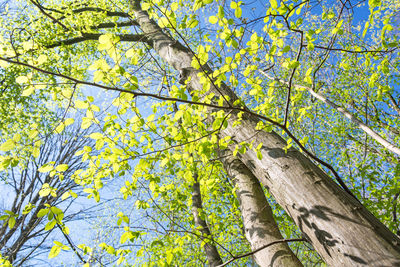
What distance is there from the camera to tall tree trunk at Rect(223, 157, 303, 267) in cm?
188

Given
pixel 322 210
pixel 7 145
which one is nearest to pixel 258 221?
pixel 322 210

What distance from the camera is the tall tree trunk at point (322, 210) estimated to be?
1.16 m

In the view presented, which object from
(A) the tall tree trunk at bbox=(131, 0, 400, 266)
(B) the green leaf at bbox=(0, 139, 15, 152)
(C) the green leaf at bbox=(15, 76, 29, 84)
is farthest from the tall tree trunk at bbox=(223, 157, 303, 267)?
(C) the green leaf at bbox=(15, 76, 29, 84)

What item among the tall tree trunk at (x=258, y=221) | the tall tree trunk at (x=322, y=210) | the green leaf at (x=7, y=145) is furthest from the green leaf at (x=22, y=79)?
the tall tree trunk at (x=258, y=221)

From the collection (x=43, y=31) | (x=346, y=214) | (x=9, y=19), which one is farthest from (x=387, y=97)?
(x=9, y=19)

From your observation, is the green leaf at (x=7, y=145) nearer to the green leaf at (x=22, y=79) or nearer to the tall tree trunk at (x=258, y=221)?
the green leaf at (x=22, y=79)

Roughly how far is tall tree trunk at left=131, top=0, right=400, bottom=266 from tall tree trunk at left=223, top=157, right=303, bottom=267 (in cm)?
51

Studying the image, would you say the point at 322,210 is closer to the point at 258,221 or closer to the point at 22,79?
the point at 258,221

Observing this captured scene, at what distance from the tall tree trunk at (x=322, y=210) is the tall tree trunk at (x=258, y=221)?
507 millimetres

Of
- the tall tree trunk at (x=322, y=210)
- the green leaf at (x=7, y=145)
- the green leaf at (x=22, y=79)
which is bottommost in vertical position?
the tall tree trunk at (x=322, y=210)

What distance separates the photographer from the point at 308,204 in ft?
4.68

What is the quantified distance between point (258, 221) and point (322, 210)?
2.95 feet

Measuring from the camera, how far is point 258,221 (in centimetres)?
215

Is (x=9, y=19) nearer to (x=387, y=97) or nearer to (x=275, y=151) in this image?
(x=275, y=151)
